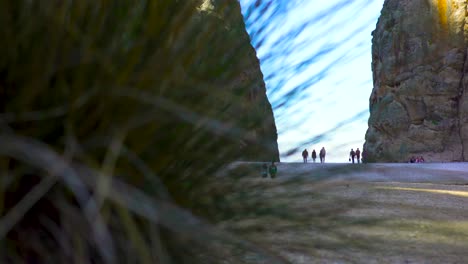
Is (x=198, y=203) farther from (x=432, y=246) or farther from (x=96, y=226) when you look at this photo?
(x=432, y=246)

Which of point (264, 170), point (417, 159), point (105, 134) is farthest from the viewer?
point (417, 159)

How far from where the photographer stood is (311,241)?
3.16 ft

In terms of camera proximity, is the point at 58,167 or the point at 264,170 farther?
the point at 264,170

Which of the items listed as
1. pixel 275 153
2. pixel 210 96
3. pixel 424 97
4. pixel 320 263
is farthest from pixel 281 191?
pixel 424 97

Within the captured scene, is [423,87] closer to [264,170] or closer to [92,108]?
[264,170]

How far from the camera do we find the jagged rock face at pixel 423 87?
26.9 m

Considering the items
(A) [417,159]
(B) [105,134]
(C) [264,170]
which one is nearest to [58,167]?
(B) [105,134]

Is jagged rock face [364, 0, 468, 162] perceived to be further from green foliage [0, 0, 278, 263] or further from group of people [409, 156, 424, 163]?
green foliage [0, 0, 278, 263]

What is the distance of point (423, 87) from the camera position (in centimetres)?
2788

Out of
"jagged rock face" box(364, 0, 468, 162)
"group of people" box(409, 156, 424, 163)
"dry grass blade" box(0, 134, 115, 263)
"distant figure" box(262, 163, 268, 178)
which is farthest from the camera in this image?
"jagged rock face" box(364, 0, 468, 162)

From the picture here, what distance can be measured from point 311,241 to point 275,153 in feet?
0.56

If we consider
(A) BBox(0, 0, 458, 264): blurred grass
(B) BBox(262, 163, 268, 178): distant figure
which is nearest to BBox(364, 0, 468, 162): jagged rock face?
(B) BBox(262, 163, 268, 178): distant figure

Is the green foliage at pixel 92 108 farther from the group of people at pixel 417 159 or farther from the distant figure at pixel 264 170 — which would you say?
the group of people at pixel 417 159

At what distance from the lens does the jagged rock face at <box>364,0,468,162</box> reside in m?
26.9
